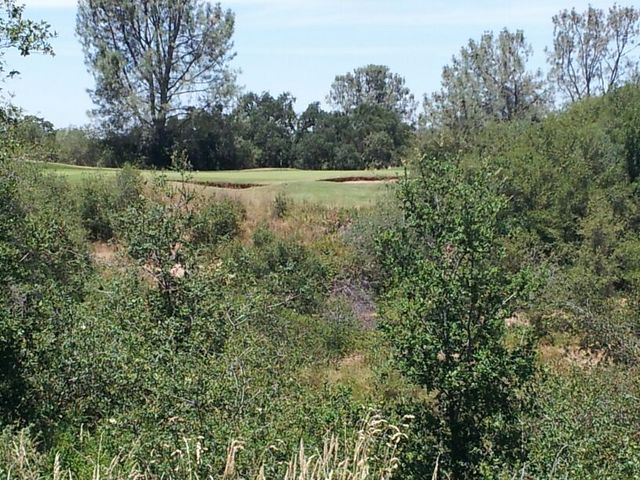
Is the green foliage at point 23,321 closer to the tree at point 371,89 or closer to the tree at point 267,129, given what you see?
the tree at point 267,129

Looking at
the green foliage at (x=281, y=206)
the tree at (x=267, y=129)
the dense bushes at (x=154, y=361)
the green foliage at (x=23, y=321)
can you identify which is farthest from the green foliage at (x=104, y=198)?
the tree at (x=267, y=129)

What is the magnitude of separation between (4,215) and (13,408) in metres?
2.72

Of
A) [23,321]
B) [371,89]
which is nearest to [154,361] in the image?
[23,321]

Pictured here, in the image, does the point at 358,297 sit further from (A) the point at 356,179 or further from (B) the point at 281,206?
(A) the point at 356,179

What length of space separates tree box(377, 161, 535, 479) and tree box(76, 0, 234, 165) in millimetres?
31478

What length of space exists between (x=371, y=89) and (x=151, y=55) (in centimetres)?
3398

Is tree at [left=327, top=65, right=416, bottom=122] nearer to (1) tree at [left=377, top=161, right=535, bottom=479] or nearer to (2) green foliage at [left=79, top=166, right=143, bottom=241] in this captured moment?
(2) green foliage at [left=79, top=166, right=143, bottom=241]

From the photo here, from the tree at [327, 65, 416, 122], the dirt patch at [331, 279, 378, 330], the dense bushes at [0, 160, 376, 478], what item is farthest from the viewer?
the tree at [327, 65, 416, 122]

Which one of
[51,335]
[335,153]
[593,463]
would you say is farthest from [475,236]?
[335,153]

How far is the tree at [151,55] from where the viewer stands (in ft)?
121

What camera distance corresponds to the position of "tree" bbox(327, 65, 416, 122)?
6725cm

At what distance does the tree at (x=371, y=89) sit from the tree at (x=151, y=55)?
2985 centimetres

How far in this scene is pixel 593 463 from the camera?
7.08m

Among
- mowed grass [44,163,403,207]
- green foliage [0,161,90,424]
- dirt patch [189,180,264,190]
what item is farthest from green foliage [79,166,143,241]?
green foliage [0,161,90,424]
